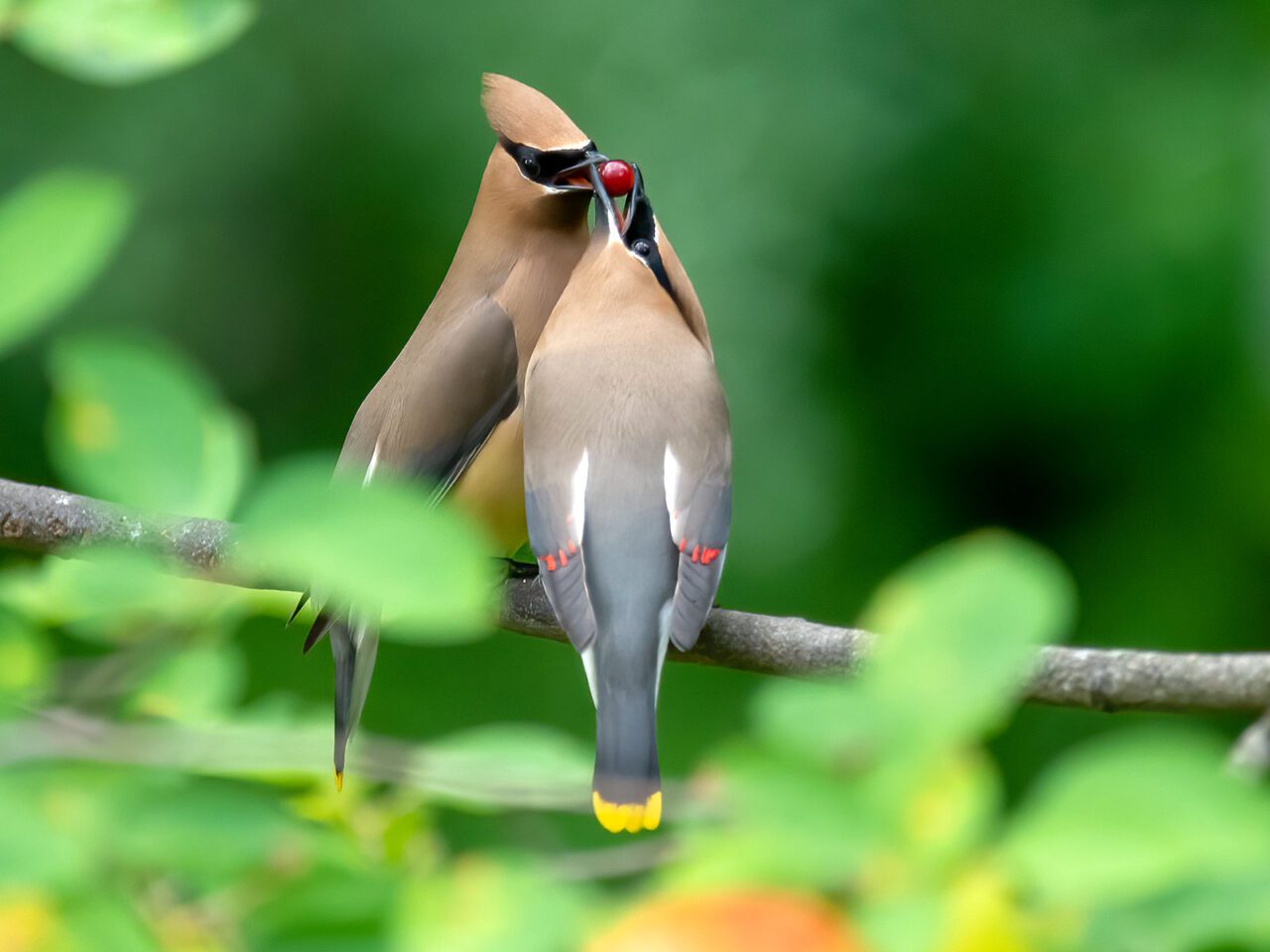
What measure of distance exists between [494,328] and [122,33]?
1.25 meters

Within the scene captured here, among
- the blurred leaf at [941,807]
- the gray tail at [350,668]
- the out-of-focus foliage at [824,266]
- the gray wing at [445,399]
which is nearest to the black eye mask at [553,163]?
the gray wing at [445,399]

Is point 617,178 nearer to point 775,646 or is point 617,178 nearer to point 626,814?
point 775,646

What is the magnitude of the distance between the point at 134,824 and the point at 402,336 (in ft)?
9.43

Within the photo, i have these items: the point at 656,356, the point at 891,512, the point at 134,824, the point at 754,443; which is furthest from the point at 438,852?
the point at 891,512

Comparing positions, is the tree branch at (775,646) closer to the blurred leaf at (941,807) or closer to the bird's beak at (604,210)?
the blurred leaf at (941,807)

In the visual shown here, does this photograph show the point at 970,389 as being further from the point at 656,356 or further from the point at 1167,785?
the point at 1167,785

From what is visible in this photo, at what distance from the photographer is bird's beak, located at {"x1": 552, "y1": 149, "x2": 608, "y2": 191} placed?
5.85ft

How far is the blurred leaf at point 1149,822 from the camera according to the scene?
0.47 meters

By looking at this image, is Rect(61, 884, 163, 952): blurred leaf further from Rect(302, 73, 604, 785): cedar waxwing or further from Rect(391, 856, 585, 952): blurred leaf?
Answer: Rect(302, 73, 604, 785): cedar waxwing

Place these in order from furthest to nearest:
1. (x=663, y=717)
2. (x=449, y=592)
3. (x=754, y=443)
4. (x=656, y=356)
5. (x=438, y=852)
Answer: (x=663, y=717) → (x=754, y=443) → (x=656, y=356) → (x=438, y=852) → (x=449, y=592)

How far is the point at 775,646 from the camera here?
4.35ft

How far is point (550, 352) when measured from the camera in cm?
168

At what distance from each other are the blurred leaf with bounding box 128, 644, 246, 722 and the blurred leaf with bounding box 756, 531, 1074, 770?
0.26 metres

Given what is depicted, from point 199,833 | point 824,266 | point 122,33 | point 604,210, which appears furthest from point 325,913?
point 824,266
